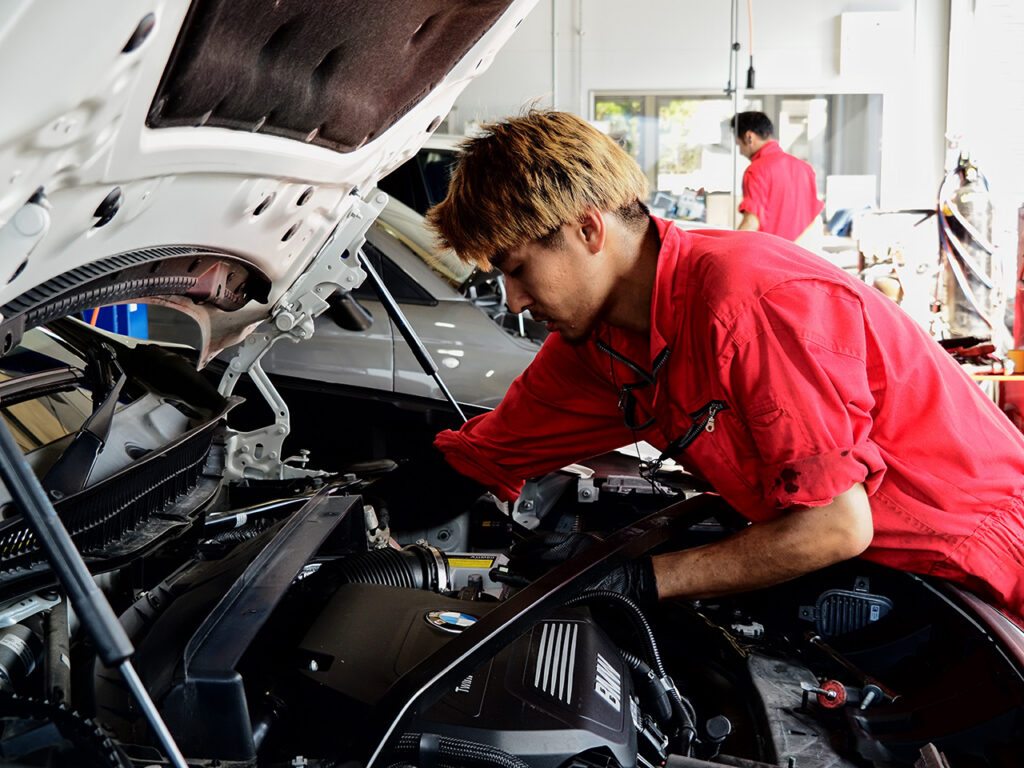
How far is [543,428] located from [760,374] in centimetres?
69

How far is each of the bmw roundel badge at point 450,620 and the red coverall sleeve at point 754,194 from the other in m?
4.71

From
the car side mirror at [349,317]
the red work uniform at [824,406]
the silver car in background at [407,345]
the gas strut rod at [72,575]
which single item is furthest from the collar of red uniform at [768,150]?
the gas strut rod at [72,575]

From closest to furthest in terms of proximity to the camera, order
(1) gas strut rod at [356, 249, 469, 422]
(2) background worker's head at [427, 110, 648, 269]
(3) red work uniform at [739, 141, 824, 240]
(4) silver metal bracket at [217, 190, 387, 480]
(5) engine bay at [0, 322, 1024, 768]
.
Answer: (5) engine bay at [0, 322, 1024, 768], (2) background worker's head at [427, 110, 648, 269], (4) silver metal bracket at [217, 190, 387, 480], (1) gas strut rod at [356, 249, 469, 422], (3) red work uniform at [739, 141, 824, 240]

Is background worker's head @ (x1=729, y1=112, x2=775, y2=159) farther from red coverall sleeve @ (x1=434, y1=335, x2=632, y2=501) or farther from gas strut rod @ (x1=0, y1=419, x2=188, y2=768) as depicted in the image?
gas strut rod @ (x1=0, y1=419, x2=188, y2=768)

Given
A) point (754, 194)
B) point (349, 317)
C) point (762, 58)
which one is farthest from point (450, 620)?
point (762, 58)

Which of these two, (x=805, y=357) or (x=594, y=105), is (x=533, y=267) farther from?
(x=594, y=105)

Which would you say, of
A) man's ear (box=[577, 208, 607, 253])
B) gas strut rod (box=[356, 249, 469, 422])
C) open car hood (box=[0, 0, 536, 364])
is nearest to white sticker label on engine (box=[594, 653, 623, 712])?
man's ear (box=[577, 208, 607, 253])

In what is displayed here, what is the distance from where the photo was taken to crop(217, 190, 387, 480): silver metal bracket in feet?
6.88

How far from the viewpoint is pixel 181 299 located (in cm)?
146

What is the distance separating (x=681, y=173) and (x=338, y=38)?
7.40 m

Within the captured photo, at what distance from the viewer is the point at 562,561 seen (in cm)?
155

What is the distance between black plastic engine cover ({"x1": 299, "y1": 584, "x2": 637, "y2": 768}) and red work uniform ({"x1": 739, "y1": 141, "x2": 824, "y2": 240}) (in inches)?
184

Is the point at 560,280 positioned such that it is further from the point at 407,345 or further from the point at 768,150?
the point at 768,150

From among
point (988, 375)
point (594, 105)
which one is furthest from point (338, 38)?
point (594, 105)
